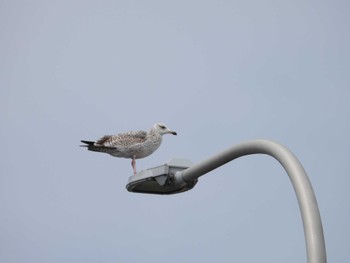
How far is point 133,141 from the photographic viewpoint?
14820 millimetres

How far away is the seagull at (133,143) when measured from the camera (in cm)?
1470

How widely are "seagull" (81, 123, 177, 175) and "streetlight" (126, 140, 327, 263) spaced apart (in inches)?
184

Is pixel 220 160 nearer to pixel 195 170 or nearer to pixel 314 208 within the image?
pixel 195 170

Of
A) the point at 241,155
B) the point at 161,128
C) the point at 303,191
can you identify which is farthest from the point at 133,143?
the point at 303,191

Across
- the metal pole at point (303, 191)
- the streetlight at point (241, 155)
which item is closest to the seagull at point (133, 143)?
the streetlight at point (241, 155)

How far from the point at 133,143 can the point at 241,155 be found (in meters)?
6.76

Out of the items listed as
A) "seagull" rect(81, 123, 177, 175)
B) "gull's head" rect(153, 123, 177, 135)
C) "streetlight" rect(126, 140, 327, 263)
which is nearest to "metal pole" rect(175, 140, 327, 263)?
"streetlight" rect(126, 140, 327, 263)

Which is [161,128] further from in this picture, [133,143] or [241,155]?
[241,155]

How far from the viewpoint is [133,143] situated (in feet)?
48.5

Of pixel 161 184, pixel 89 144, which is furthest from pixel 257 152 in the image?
pixel 89 144

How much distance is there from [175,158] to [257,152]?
184cm

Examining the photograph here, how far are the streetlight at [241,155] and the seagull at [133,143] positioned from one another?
15.4 ft

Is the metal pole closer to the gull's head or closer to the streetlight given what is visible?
the streetlight

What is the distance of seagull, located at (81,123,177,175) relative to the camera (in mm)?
14695
